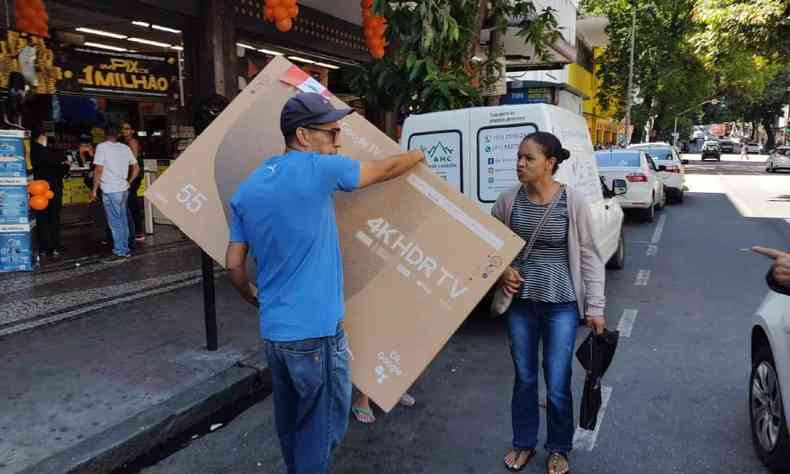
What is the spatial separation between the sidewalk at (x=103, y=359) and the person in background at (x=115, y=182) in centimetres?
115

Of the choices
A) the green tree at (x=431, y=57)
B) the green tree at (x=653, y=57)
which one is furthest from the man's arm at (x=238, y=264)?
the green tree at (x=653, y=57)

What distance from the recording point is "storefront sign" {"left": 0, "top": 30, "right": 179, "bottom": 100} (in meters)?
7.78

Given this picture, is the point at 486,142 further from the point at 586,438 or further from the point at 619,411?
the point at 586,438

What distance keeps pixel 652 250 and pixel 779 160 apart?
28.4 m

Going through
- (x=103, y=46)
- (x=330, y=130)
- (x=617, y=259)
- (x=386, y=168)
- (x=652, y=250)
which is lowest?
(x=652, y=250)

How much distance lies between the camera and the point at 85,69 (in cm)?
894

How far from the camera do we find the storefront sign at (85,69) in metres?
7.78

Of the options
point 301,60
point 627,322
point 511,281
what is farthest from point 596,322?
point 301,60

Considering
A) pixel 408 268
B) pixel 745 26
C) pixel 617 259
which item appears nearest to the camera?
pixel 408 268

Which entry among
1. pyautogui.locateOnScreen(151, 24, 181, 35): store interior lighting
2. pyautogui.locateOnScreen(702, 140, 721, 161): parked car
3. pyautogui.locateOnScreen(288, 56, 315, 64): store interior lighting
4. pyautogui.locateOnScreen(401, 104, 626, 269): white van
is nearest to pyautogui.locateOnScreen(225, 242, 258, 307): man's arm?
pyautogui.locateOnScreen(401, 104, 626, 269): white van

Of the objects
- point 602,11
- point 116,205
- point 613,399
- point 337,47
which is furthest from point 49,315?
point 602,11

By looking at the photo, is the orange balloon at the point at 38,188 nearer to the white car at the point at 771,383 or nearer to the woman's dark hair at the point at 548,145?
the woman's dark hair at the point at 548,145

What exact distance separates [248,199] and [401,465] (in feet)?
6.21

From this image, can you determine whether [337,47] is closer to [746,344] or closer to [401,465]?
[746,344]
